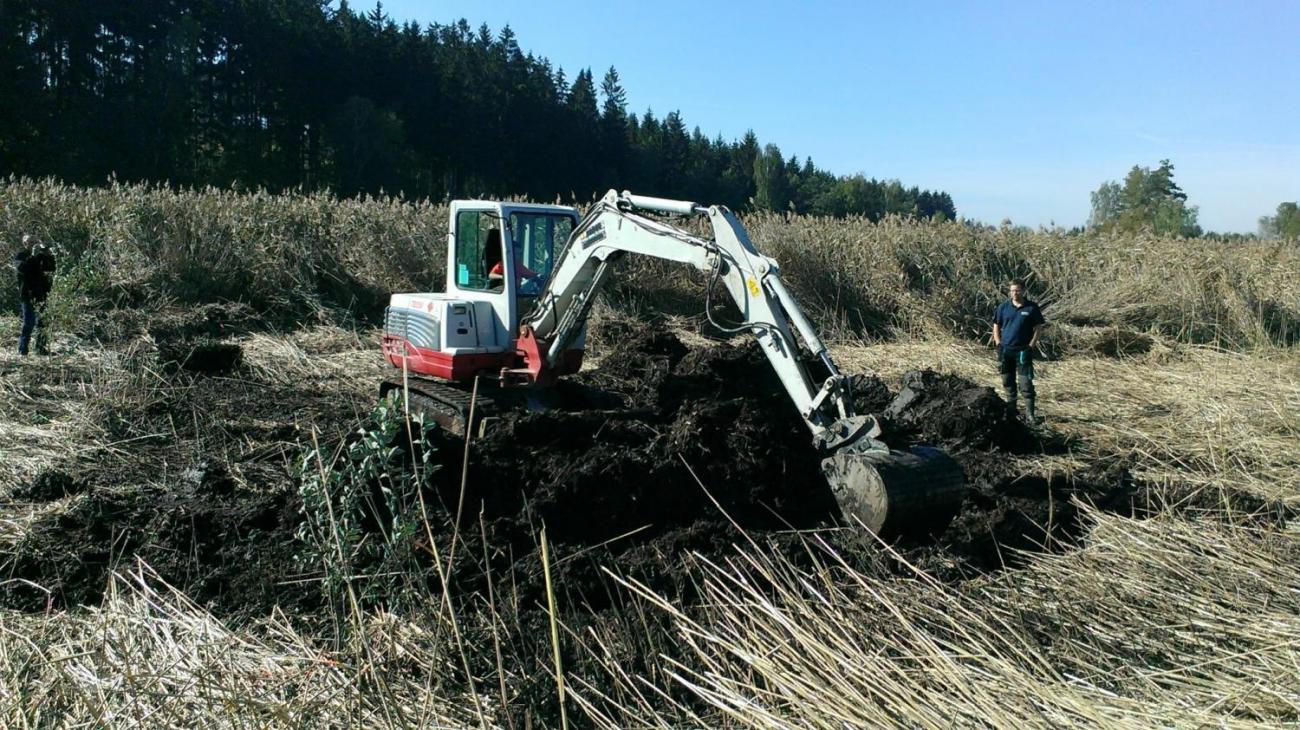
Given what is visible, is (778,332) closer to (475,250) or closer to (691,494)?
(691,494)

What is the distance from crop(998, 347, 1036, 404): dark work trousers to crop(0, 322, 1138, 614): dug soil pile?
1692 mm

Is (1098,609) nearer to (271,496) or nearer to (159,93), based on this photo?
(271,496)

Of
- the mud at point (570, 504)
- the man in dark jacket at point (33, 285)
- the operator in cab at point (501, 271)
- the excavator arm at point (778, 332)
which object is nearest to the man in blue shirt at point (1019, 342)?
the mud at point (570, 504)

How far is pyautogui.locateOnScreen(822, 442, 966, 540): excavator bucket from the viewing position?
4.88m

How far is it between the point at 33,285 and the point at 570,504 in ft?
28.9

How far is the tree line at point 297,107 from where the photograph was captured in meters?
36.0

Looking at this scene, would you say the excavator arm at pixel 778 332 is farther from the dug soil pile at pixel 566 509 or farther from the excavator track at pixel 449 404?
the excavator track at pixel 449 404

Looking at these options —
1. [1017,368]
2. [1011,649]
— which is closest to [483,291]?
[1011,649]

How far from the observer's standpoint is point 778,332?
217 inches

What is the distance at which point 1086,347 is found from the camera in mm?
13758

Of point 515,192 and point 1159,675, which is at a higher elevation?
point 515,192

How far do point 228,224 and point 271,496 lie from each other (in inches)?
439

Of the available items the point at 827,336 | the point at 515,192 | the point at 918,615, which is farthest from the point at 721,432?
the point at 515,192

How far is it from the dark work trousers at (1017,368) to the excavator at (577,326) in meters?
2.82
